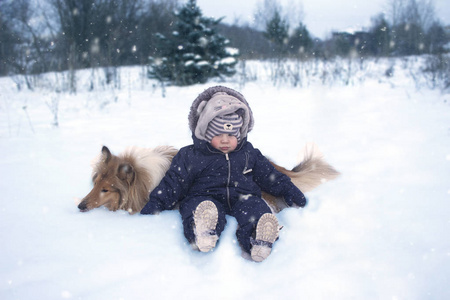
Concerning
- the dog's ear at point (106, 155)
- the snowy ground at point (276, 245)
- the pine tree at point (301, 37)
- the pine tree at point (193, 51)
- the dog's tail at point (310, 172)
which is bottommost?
the snowy ground at point (276, 245)

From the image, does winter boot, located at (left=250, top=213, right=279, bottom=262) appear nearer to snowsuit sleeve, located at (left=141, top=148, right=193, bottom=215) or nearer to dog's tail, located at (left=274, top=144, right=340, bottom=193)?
snowsuit sleeve, located at (left=141, top=148, right=193, bottom=215)

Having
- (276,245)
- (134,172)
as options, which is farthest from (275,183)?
(134,172)

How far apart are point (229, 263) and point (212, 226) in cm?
24

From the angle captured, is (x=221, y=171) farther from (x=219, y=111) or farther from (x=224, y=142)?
→ (x=219, y=111)

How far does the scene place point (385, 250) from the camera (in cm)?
181

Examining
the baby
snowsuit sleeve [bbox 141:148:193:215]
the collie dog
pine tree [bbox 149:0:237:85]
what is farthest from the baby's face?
pine tree [bbox 149:0:237:85]

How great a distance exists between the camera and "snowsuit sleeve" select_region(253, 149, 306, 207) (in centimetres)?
230

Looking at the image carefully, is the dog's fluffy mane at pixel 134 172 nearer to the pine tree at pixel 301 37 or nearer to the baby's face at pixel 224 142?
the baby's face at pixel 224 142

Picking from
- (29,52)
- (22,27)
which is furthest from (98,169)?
(22,27)

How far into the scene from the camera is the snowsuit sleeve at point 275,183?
7.54ft

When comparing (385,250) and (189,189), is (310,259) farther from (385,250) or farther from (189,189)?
(189,189)

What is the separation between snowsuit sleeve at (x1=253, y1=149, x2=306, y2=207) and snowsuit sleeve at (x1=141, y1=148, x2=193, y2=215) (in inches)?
22.0

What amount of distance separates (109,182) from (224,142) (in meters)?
0.86

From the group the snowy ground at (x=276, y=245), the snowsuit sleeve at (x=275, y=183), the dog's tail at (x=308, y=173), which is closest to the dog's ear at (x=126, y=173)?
the snowy ground at (x=276, y=245)
